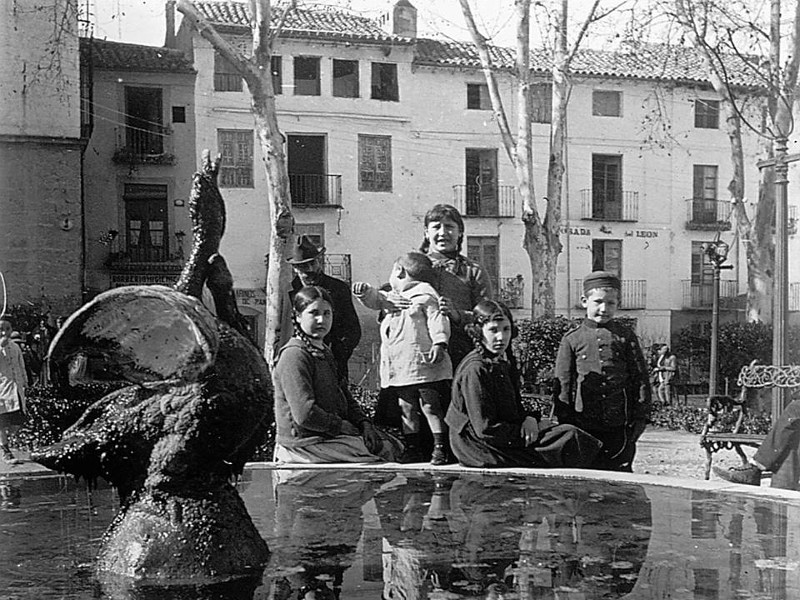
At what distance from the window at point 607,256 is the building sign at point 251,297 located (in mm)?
3958

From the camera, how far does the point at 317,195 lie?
1142 centimetres

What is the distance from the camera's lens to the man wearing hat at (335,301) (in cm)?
631

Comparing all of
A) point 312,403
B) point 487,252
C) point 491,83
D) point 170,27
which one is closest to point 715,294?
point 487,252

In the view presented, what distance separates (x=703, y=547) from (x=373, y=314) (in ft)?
27.1

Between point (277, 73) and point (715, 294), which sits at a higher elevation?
point (277, 73)

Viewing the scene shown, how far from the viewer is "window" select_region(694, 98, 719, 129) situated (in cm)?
1245

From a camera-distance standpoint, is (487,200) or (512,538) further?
(487,200)

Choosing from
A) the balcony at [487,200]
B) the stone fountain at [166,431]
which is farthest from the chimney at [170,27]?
the stone fountain at [166,431]

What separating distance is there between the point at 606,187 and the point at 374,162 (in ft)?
8.87

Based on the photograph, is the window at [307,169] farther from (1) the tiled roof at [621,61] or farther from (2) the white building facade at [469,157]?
(1) the tiled roof at [621,61]

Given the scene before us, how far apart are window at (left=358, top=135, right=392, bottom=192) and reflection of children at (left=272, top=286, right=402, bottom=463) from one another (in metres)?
6.60

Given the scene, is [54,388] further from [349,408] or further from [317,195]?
[317,195]

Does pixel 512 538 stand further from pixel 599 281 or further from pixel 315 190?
pixel 315 190

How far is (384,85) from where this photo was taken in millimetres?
11930
